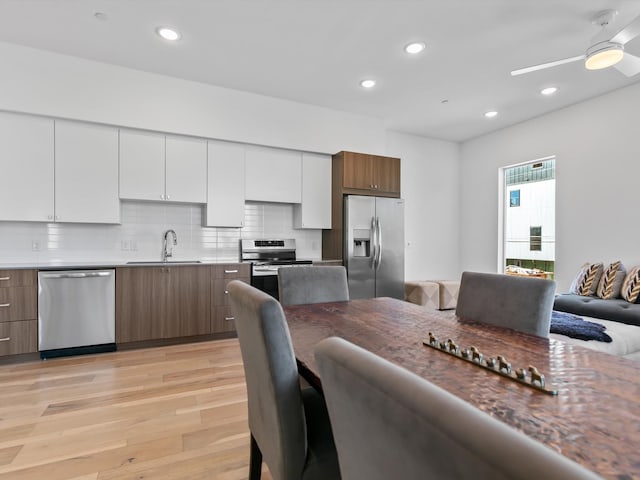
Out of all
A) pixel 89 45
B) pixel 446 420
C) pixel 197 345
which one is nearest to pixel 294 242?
pixel 197 345

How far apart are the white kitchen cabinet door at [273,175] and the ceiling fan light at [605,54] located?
300 centimetres

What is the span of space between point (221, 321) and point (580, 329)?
10.7ft

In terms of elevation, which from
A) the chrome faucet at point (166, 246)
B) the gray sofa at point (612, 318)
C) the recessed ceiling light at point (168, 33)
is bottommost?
the gray sofa at point (612, 318)

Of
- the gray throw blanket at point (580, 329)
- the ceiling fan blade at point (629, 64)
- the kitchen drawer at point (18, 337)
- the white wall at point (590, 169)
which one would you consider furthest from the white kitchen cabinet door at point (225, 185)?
the white wall at point (590, 169)

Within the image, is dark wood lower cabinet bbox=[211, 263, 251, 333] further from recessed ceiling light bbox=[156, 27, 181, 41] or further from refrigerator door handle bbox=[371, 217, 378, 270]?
recessed ceiling light bbox=[156, 27, 181, 41]

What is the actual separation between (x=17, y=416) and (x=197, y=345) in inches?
61.2

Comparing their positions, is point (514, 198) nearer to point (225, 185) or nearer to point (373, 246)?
point (373, 246)

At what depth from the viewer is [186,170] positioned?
3762 mm

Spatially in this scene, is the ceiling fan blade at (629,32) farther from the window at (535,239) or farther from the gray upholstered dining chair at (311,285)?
the window at (535,239)

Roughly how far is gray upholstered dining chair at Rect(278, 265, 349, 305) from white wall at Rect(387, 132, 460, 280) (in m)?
3.50

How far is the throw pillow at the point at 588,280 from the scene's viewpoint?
365 cm

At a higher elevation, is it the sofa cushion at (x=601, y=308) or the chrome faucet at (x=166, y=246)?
the chrome faucet at (x=166, y=246)

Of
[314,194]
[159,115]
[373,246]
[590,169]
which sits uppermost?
[159,115]

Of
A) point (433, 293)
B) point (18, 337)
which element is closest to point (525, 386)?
point (18, 337)
